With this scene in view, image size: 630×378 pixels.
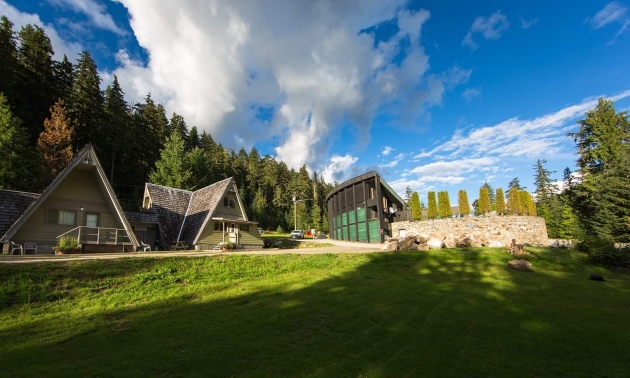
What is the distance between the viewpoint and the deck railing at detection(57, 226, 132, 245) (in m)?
18.7

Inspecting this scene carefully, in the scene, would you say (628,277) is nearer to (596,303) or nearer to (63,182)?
(596,303)

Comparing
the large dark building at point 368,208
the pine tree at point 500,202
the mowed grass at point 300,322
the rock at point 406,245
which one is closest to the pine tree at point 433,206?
the pine tree at point 500,202

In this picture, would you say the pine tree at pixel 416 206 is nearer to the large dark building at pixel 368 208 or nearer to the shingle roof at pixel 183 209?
the large dark building at pixel 368 208

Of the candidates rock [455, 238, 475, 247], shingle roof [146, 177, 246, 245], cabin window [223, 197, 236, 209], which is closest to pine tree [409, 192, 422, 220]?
rock [455, 238, 475, 247]

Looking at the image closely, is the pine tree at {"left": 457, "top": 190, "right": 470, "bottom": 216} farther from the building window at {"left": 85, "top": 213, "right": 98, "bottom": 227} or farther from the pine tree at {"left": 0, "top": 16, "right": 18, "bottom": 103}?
the pine tree at {"left": 0, "top": 16, "right": 18, "bottom": 103}

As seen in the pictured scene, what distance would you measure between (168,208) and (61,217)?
10.2 meters

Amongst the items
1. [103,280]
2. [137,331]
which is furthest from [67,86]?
[137,331]

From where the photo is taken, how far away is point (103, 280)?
10977mm

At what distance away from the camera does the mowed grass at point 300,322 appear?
5516mm

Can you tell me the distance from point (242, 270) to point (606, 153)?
150 ft

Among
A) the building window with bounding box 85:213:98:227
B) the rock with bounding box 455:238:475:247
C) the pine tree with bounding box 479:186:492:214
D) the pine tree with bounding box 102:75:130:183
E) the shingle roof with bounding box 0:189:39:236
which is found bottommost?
the rock with bounding box 455:238:475:247

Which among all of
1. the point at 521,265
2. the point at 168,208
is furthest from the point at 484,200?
the point at 168,208

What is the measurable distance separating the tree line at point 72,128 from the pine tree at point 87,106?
0.12m

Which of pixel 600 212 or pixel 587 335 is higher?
pixel 600 212
